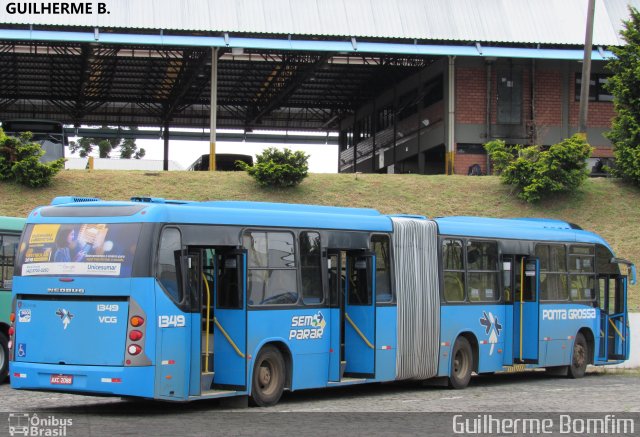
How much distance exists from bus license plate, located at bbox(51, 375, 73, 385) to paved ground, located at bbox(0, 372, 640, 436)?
1.31 ft

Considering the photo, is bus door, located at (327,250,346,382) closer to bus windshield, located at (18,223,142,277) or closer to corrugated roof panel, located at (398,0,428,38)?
bus windshield, located at (18,223,142,277)

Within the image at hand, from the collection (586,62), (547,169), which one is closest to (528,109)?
(586,62)

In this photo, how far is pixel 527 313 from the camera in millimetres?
20328

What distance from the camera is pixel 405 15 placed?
39.7 meters

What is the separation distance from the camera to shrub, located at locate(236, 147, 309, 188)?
3322cm

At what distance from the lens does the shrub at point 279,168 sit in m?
33.2

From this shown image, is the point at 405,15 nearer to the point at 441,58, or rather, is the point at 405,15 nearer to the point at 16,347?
the point at 441,58

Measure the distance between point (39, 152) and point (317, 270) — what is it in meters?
18.2

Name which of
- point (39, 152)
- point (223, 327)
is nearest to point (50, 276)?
point (223, 327)

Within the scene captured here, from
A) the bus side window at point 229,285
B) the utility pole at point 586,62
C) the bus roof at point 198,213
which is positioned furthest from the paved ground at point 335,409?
the utility pole at point 586,62

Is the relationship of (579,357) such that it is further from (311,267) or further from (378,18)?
(378,18)

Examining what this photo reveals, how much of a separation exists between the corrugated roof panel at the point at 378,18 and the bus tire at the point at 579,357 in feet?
62.2

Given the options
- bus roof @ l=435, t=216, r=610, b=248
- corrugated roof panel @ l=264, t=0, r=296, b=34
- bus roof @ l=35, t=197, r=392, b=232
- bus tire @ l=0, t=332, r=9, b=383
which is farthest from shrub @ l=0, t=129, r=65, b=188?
bus roof @ l=35, t=197, r=392, b=232

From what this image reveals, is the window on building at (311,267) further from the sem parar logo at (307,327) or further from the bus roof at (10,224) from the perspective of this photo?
Result: the bus roof at (10,224)
